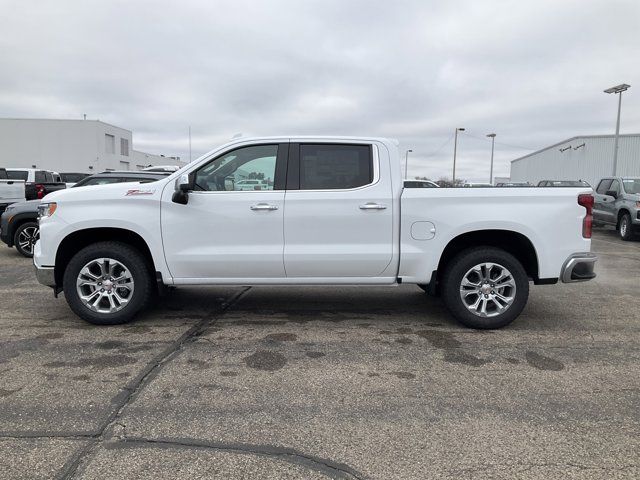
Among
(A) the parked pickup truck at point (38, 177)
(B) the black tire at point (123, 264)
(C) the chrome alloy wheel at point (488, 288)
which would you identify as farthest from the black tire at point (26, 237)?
(C) the chrome alloy wheel at point (488, 288)

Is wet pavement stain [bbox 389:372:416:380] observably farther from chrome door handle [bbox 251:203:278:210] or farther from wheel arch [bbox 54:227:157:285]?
wheel arch [bbox 54:227:157:285]

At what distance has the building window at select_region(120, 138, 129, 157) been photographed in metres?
66.8

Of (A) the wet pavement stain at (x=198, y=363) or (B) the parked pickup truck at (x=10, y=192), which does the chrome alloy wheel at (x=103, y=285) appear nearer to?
(A) the wet pavement stain at (x=198, y=363)

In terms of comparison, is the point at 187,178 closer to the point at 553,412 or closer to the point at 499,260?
the point at 499,260

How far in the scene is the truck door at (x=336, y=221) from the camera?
507 centimetres

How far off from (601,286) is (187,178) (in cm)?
639

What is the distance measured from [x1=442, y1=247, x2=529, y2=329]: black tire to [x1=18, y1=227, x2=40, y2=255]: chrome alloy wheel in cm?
849

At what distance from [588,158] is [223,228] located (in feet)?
140

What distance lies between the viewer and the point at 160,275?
516 cm

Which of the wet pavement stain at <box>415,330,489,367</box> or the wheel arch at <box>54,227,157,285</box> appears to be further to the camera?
the wheel arch at <box>54,227,157,285</box>

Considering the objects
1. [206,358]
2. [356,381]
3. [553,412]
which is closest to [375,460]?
[356,381]

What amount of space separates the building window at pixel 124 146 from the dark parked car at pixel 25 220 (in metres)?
61.3

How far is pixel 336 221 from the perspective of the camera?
200 inches

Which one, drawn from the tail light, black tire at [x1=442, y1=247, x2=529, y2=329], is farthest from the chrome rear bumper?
black tire at [x1=442, y1=247, x2=529, y2=329]
